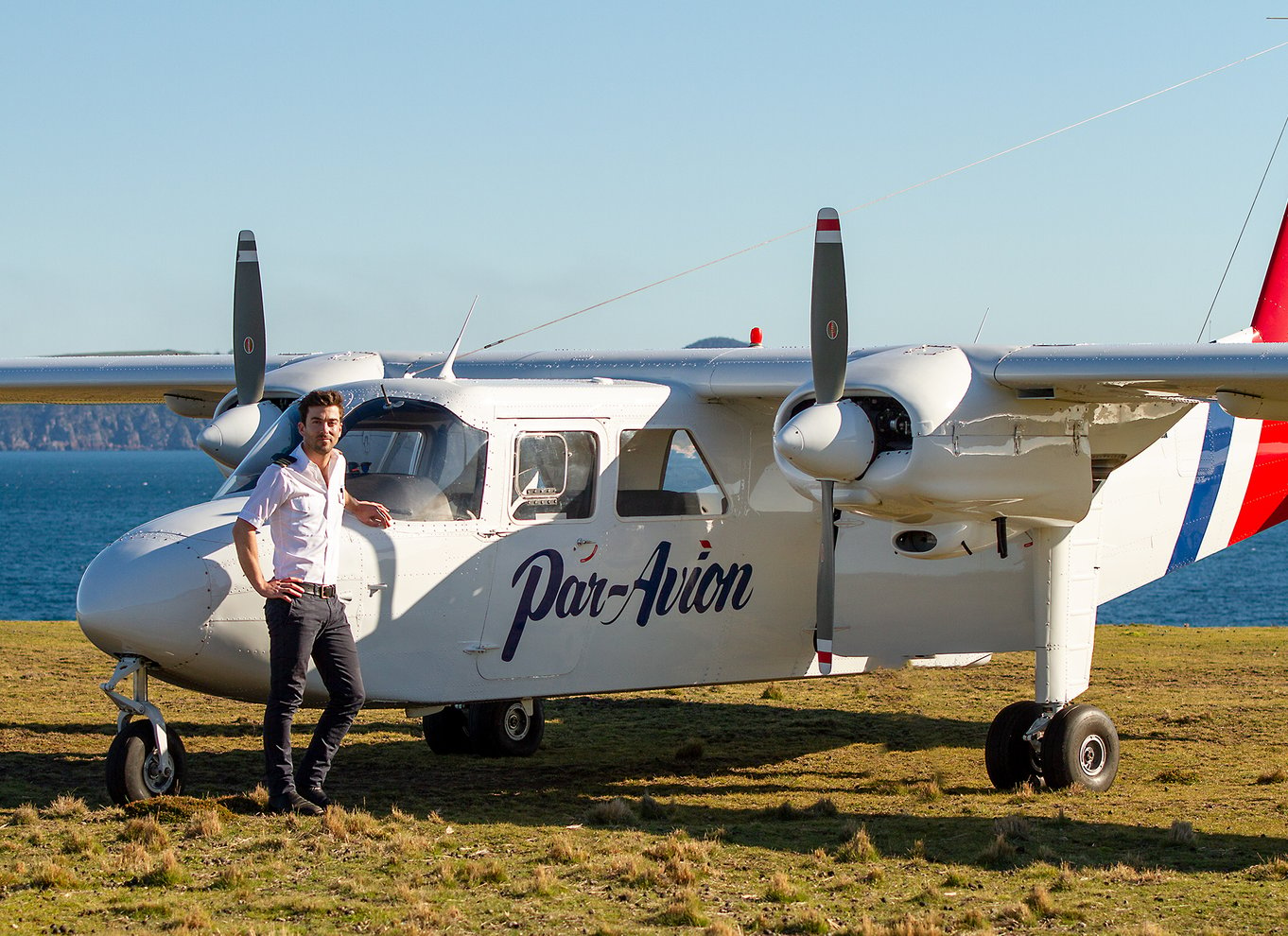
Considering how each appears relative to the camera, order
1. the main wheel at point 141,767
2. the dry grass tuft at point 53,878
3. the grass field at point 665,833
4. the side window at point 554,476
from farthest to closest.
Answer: the side window at point 554,476
the main wheel at point 141,767
the dry grass tuft at point 53,878
the grass field at point 665,833

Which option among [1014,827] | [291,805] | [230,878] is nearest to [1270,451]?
[1014,827]

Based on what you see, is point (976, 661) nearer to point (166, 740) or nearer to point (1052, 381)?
point (1052, 381)

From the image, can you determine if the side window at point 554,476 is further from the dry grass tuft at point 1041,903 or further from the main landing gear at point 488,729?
the dry grass tuft at point 1041,903

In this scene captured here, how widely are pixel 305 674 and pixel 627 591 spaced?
8.58ft

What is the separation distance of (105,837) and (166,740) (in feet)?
3.26

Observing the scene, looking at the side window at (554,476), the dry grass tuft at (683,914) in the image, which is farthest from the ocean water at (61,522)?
the dry grass tuft at (683,914)

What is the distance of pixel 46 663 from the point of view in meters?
16.8

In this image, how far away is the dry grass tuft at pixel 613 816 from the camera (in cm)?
895

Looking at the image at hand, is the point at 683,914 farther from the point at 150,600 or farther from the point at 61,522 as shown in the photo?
the point at 61,522

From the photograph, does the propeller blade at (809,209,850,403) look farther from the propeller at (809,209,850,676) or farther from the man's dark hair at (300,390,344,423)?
the man's dark hair at (300,390,344,423)

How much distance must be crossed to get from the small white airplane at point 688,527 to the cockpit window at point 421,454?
0.7 inches

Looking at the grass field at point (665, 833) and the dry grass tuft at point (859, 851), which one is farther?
the dry grass tuft at point (859, 851)

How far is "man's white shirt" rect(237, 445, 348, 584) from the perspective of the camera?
8.17m

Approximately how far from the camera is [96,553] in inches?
1612
